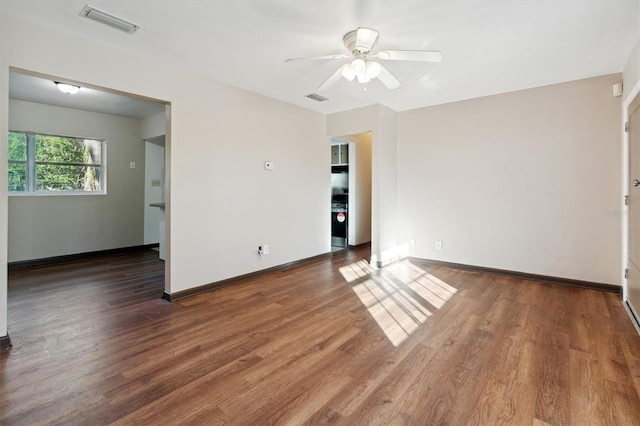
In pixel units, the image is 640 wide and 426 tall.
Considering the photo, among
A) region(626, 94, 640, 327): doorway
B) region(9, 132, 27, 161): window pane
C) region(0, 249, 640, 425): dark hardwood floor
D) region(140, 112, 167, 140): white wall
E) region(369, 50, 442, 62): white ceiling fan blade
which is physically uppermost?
region(140, 112, 167, 140): white wall

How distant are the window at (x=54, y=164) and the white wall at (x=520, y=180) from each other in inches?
216

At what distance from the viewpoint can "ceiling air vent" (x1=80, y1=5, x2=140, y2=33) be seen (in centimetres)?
229

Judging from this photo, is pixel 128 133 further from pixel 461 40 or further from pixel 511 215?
pixel 511 215

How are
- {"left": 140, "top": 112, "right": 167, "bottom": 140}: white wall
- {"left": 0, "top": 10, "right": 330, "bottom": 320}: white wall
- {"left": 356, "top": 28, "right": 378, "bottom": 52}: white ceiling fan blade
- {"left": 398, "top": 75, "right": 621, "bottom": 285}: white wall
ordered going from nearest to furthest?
{"left": 356, "top": 28, "right": 378, "bottom": 52}: white ceiling fan blade, {"left": 0, "top": 10, "right": 330, "bottom": 320}: white wall, {"left": 398, "top": 75, "right": 621, "bottom": 285}: white wall, {"left": 140, "top": 112, "right": 167, "bottom": 140}: white wall

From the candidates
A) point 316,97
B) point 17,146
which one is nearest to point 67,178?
point 17,146

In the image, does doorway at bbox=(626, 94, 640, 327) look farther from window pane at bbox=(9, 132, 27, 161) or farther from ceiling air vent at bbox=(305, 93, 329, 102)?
window pane at bbox=(9, 132, 27, 161)

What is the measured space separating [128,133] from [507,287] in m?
6.77

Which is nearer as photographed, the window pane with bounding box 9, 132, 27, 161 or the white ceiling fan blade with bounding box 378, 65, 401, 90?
the white ceiling fan blade with bounding box 378, 65, 401, 90

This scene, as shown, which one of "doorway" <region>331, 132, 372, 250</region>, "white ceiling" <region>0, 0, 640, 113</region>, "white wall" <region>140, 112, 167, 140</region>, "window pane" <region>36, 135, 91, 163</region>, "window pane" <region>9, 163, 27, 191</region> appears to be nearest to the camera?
"white ceiling" <region>0, 0, 640, 113</region>

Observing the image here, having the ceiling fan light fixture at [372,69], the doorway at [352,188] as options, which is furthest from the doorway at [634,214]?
the doorway at [352,188]

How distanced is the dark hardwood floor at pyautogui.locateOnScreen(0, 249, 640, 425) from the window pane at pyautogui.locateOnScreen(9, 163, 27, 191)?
189 centimetres

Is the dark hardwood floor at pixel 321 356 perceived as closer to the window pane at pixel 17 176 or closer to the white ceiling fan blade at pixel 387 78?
the window pane at pixel 17 176

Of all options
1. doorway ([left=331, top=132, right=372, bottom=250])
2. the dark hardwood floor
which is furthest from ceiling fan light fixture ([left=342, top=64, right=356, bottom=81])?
doorway ([left=331, top=132, right=372, bottom=250])

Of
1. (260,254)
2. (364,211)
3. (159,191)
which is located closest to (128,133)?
(159,191)
